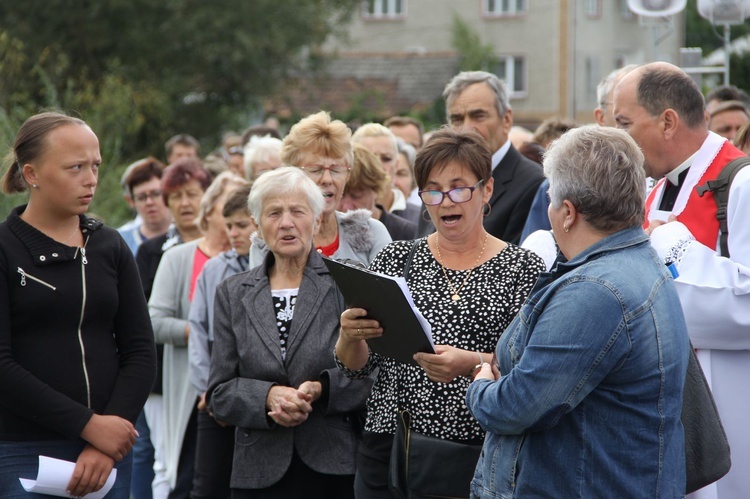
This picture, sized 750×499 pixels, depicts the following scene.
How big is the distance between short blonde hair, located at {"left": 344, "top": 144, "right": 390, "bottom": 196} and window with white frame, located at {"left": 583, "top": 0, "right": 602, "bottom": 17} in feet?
98.6

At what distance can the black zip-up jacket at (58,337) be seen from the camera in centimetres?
397

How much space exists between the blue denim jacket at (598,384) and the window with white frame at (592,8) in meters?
32.7

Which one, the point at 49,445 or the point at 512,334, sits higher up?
the point at 512,334

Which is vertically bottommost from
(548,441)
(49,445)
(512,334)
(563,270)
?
(49,445)

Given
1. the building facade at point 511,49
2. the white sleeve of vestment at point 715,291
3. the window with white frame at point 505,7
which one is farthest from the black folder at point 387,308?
the window with white frame at point 505,7

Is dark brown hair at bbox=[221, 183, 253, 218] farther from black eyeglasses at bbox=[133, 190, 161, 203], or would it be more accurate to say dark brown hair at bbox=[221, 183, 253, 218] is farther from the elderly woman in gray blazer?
black eyeglasses at bbox=[133, 190, 161, 203]

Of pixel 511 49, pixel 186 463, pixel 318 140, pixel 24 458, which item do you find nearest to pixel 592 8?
pixel 511 49

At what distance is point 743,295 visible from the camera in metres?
3.82

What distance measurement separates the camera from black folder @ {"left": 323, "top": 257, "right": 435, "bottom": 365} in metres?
3.53

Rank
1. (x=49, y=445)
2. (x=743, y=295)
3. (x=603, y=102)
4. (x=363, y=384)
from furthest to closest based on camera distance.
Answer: (x=603, y=102) → (x=363, y=384) → (x=49, y=445) → (x=743, y=295)

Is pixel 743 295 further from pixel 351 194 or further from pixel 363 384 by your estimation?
pixel 351 194

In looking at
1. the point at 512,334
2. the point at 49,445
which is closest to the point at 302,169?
the point at 49,445

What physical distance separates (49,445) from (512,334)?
6.64 feet

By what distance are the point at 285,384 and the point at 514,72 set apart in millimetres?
33554
